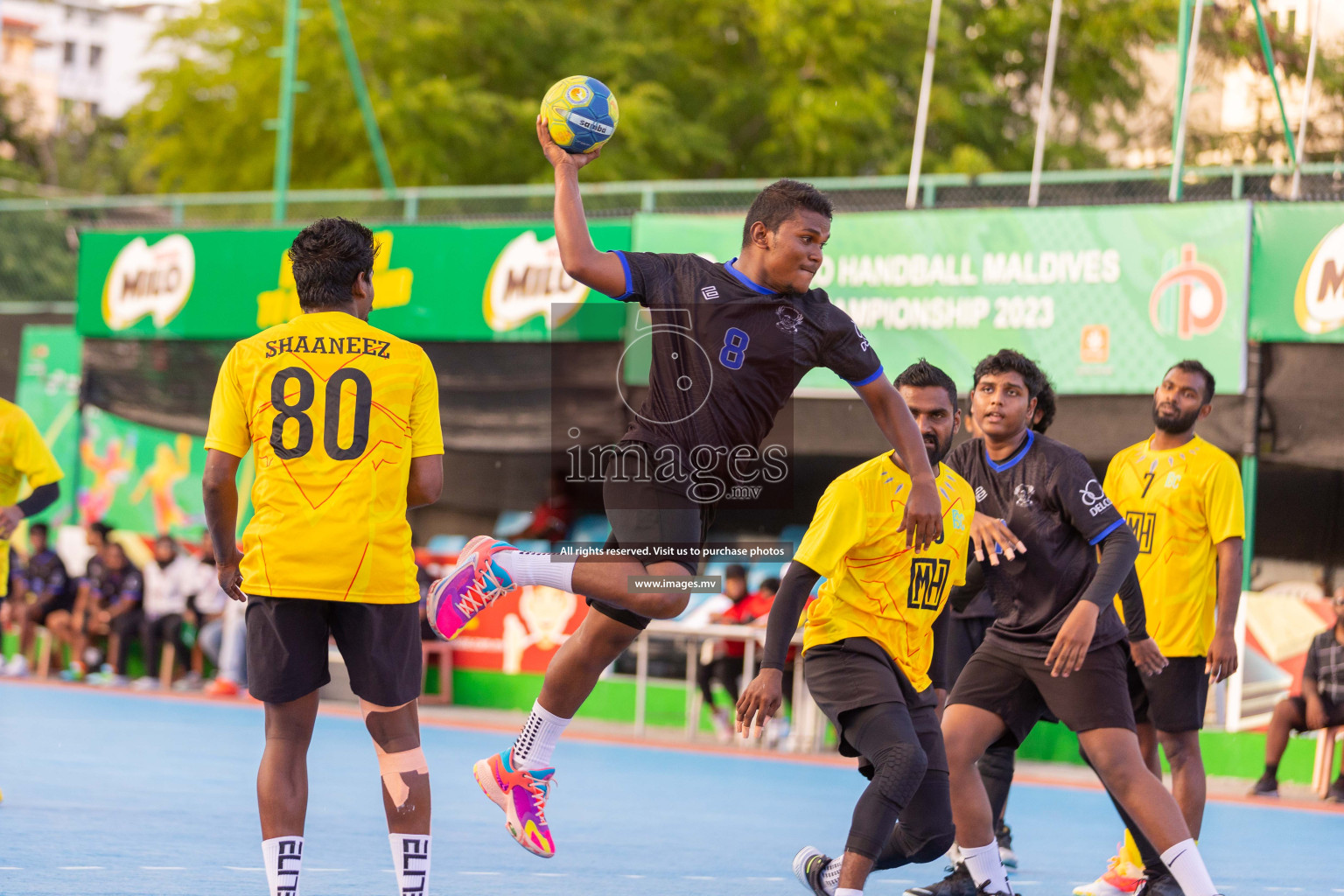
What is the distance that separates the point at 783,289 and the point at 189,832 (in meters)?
4.54

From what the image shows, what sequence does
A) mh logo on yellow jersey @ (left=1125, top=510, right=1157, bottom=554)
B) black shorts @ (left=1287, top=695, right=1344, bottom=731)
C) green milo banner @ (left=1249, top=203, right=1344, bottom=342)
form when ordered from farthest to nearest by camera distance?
green milo banner @ (left=1249, top=203, right=1344, bottom=342)
black shorts @ (left=1287, top=695, right=1344, bottom=731)
mh logo on yellow jersey @ (left=1125, top=510, right=1157, bottom=554)

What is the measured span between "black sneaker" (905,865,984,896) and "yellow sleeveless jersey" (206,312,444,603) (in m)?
3.10

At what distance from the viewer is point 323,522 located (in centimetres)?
509

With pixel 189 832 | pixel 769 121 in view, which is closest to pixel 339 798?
pixel 189 832

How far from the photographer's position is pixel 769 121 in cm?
2991

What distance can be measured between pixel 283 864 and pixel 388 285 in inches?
457

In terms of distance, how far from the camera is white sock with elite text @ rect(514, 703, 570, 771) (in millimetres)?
6180

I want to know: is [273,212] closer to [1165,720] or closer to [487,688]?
[487,688]

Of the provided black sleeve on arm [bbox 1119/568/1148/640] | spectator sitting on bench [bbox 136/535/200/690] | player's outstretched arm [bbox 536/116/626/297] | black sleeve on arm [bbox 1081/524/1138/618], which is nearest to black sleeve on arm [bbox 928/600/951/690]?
black sleeve on arm [bbox 1081/524/1138/618]

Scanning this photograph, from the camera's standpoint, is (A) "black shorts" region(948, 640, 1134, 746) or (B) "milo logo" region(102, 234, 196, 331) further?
(B) "milo logo" region(102, 234, 196, 331)

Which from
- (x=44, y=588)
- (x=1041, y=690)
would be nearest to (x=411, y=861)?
(x=1041, y=690)

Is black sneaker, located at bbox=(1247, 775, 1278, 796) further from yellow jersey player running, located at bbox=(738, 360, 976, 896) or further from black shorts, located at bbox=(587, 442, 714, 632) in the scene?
black shorts, located at bbox=(587, 442, 714, 632)

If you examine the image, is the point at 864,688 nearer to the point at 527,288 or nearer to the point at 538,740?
the point at 538,740

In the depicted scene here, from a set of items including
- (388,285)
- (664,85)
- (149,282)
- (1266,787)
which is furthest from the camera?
(664,85)
